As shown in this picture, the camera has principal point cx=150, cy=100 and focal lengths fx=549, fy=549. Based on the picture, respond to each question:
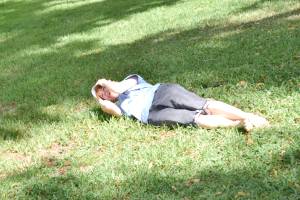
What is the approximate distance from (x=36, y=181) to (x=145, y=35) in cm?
697

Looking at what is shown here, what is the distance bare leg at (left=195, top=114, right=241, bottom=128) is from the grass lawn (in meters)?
0.07

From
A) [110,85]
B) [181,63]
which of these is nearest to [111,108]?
[110,85]

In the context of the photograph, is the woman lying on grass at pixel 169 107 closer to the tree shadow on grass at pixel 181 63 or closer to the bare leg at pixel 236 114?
the bare leg at pixel 236 114

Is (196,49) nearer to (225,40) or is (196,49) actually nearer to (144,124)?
(225,40)

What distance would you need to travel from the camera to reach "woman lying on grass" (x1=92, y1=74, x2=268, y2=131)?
20.5ft

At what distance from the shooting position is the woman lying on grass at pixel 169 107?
6242 millimetres

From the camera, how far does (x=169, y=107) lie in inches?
259

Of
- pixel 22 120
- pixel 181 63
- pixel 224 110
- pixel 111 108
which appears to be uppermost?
pixel 224 110

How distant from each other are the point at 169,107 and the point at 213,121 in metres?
0.60

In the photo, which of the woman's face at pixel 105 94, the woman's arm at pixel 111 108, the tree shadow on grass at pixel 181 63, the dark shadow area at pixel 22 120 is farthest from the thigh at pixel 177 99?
the dark shadow area at pixel 22 120

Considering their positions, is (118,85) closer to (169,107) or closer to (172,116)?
(169,107)

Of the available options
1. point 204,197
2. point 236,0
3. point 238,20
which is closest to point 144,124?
point 204,197

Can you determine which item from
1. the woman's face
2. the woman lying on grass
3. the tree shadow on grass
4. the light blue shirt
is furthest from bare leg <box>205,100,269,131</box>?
the woman's face

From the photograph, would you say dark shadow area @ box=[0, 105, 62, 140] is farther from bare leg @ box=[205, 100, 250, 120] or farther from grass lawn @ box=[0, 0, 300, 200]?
bare leg @ box=[205, 100, 250, 120]
